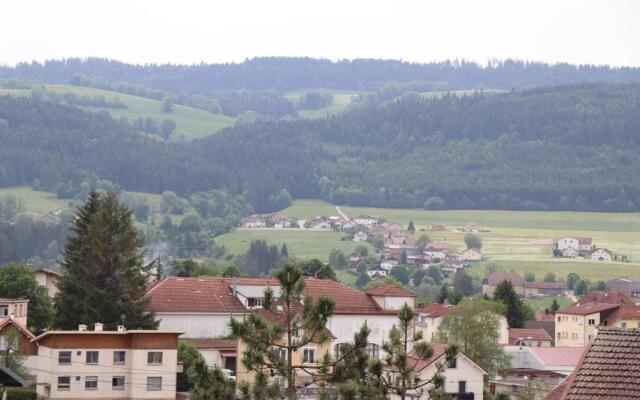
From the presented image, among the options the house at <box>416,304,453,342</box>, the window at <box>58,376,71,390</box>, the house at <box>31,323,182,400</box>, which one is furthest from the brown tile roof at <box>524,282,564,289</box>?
the window at <box>58,376,71,390</box>

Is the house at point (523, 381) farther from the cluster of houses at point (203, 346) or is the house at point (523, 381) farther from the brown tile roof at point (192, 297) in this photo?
the brown tile roof at point (192, 297)

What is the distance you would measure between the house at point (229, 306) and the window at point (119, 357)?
9.78 meters

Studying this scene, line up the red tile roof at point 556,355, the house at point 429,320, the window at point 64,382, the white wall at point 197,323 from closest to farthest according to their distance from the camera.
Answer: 1. the window at point 64,382
2. the white wall at point 197,323
3. the red tile roof at point 556,355
4. the house at point 429,320

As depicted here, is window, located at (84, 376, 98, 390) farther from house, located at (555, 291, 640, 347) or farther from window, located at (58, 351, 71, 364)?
house, located at (555, 291, 640, 347)

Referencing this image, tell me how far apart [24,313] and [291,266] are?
1897 inches

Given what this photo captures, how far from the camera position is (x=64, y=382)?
54.8 meters

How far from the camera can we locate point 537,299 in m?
189

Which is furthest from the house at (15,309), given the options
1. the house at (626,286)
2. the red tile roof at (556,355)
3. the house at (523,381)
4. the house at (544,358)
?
the house at (626,286)

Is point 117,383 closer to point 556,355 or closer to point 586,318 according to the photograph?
point 556,355

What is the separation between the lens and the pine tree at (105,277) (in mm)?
61969

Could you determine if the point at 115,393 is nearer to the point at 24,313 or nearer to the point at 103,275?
the point at 103,275

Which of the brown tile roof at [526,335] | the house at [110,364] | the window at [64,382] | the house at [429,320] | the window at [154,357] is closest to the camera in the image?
the window at [64,382]

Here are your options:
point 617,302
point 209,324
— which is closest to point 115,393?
point 209,324

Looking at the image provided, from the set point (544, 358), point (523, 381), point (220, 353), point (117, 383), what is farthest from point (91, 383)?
point (544, 358)
